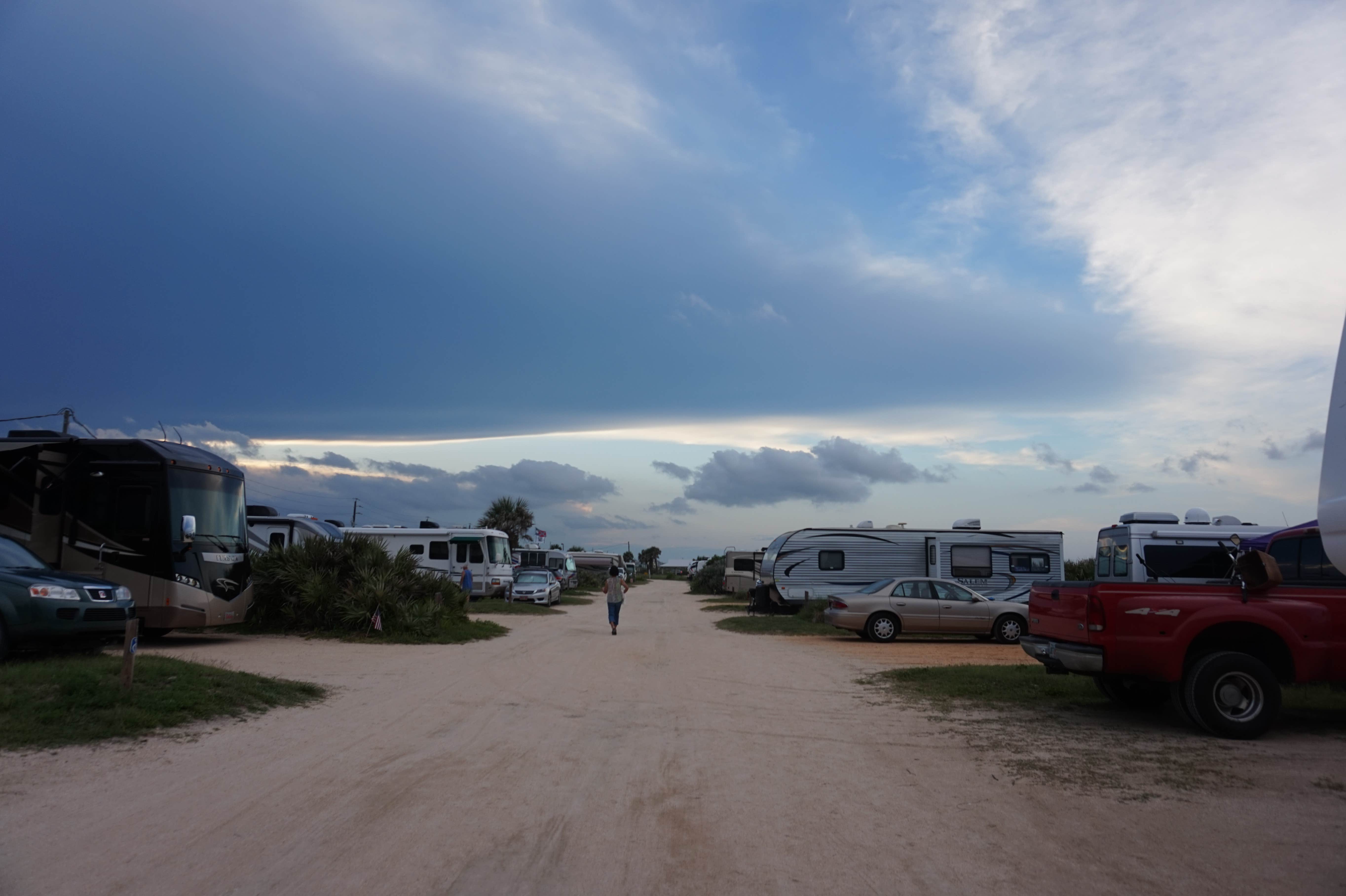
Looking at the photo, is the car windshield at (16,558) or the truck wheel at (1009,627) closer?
the car windshield at (16,558)

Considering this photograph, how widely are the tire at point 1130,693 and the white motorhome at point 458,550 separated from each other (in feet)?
84.7

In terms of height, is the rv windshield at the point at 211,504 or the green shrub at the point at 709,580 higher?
the rv windshield at the point at 211,504

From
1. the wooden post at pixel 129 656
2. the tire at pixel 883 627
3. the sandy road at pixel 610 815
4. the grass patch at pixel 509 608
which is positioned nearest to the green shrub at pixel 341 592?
the grass patch at pixel 509 608

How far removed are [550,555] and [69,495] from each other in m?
43.0

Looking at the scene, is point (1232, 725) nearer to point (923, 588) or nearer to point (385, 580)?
point (923, 588)

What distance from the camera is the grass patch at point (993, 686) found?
10.5 metres

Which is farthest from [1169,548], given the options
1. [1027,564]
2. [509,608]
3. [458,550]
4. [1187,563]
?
[458,550]

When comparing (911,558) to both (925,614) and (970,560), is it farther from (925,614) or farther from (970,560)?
(925,614)

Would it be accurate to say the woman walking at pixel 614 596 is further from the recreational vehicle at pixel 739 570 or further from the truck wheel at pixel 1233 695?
the recreational vehicle at pixel 739 570

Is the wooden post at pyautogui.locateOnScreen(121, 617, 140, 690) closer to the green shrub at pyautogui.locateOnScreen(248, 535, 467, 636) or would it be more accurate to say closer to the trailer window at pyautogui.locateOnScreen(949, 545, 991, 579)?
the green shrub at pyautogui.locateOnScreen(248, 535, 467, 636)

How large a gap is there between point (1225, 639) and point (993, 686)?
11.7ft

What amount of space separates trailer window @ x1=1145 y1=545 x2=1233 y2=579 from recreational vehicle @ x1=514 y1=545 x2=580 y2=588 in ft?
139

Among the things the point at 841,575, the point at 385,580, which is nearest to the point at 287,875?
the point at 385,580

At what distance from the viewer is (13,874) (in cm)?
437
